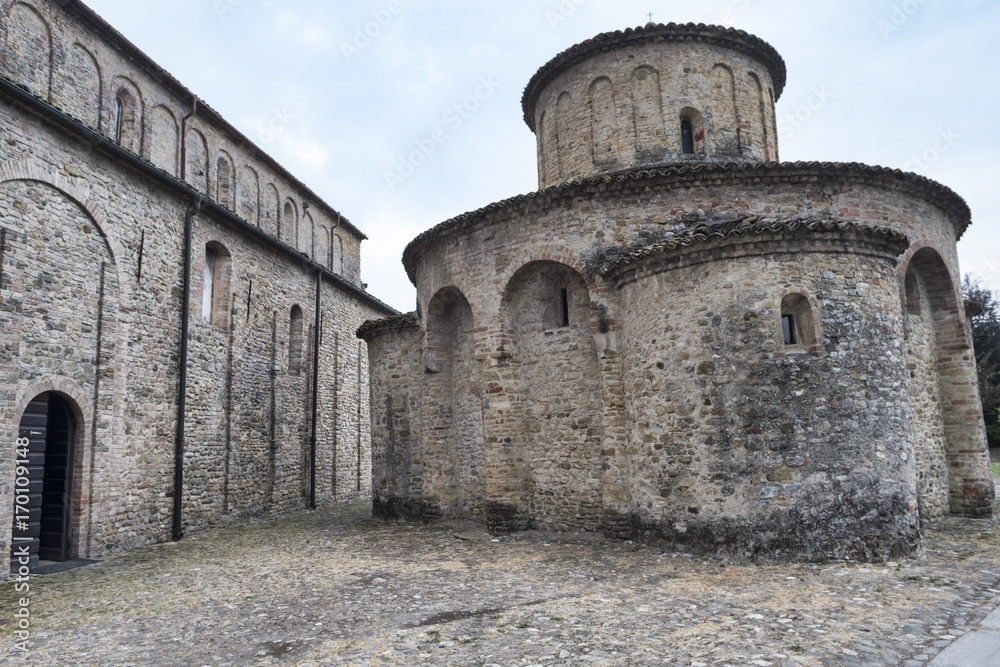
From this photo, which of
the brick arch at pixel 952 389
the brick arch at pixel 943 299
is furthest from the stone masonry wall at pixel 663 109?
the brick arch at pixel 952 389

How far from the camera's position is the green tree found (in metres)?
26.9

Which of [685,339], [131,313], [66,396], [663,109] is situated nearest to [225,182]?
[131,313]

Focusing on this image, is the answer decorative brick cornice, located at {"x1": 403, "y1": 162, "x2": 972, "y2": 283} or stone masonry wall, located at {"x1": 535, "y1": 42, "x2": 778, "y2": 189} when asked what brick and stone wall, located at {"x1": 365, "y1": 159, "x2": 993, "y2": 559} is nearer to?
decorative brick cornice, located at {"x1": 403, "y1": 162, "x2": 972, "y2": 283}

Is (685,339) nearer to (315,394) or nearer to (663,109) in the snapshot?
(663,109)

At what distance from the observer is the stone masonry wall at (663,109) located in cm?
1271

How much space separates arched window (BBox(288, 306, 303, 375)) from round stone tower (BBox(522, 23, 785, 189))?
7.93 meters

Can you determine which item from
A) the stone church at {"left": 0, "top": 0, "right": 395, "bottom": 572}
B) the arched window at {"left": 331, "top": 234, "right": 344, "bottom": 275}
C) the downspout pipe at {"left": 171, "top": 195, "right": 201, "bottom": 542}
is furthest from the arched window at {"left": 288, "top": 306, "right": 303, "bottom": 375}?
the arched window at {"left": 331, "top": 234, "right": 344, "bottom": 275}

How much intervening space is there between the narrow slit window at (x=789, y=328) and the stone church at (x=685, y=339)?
28 mm

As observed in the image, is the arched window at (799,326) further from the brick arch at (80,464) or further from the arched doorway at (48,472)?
the arched doorway at (48,472)

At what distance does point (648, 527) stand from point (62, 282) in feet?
31.0

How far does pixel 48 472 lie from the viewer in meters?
9.66

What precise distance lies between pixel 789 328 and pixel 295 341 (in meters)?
12.7

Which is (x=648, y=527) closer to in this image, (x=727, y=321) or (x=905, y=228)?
(x=727, y=321)

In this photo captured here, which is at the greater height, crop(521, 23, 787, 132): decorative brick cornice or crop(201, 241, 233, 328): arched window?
crop(521, 23, 787, 132): decorative brick cornice
